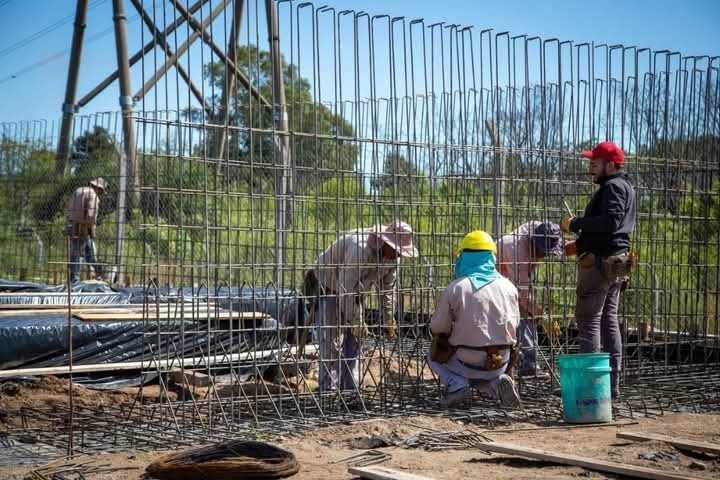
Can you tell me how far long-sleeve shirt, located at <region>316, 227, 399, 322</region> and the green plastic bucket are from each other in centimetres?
166

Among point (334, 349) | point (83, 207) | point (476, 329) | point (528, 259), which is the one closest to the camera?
point (476, 329)

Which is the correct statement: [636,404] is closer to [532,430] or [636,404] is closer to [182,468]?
[532,430]

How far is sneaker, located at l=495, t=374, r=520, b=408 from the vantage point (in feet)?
25.0

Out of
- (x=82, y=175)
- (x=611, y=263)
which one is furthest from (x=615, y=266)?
(x=82, y=175)

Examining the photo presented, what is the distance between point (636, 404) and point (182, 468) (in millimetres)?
4391

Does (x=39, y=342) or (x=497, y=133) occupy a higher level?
(x=497, y=133)

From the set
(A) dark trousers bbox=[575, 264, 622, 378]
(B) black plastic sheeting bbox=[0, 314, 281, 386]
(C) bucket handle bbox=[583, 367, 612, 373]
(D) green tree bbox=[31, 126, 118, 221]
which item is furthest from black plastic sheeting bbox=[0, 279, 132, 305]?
(C) bucket handle bbox=[583, 367, 612, 373]

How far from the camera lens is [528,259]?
9.13 metres

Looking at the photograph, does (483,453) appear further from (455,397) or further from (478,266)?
(478,266)

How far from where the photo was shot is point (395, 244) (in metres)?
8.12

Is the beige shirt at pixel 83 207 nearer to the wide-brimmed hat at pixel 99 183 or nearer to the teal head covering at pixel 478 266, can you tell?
the wide-brimmed hat at pixel 99 183

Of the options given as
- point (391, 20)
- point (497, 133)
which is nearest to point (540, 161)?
point (497, 133)

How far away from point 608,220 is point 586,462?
296cm

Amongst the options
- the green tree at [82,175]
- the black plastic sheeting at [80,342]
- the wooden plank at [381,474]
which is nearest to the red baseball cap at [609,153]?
the black plastic sheeting at [80,342]
